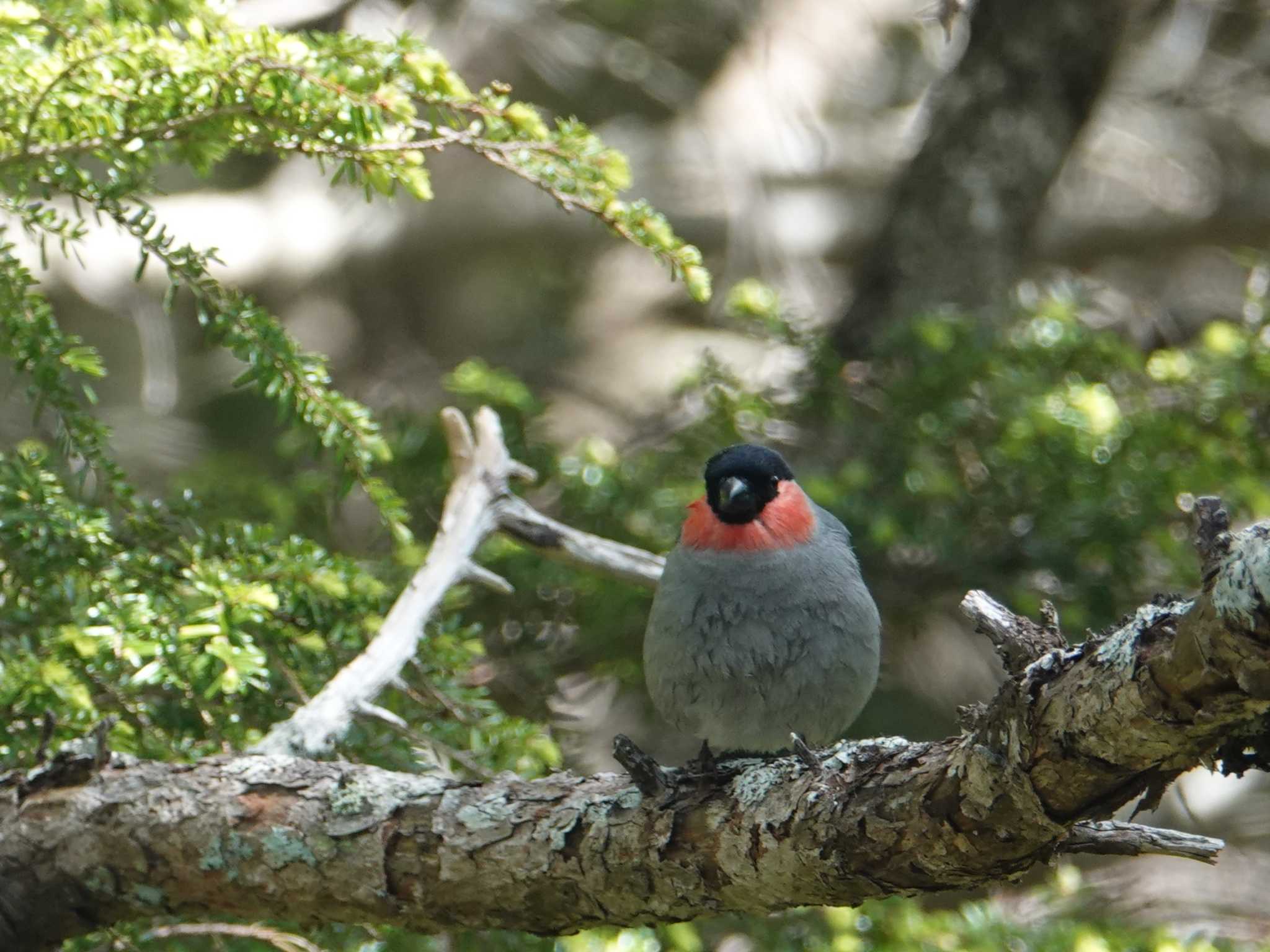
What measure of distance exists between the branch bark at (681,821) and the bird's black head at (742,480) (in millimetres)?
957

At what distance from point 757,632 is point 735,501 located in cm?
39

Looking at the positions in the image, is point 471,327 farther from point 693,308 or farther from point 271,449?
point 271,449

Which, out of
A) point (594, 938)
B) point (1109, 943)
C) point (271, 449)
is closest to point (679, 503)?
point (594, 938)

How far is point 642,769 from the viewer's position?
257 cm

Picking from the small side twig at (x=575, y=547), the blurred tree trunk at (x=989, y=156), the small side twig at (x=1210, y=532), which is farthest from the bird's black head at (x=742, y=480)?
the blurred tree trunk at (x=989, y=156)

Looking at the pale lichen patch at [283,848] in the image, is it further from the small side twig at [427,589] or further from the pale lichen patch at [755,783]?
the pale lichen patch at [755,783]

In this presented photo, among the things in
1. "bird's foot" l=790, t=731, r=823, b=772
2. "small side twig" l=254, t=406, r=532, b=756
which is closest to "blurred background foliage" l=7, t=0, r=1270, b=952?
"small side twig" l=254, t=406, r=532, b=756

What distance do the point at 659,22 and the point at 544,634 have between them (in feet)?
18.3

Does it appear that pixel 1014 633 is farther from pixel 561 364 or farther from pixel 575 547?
pixel 561 364

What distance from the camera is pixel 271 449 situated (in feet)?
23.6

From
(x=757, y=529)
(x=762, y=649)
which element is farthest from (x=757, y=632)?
(x=757, y=529)

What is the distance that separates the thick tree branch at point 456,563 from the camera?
3189mm

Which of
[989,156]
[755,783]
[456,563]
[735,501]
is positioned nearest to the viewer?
[755,783]

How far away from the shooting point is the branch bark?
5.62 ft
